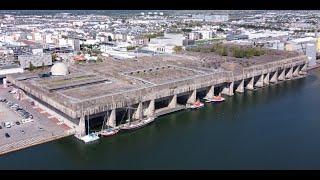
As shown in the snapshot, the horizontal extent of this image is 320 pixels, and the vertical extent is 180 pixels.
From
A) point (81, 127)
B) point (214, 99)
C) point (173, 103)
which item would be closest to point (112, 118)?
point (81, 127)

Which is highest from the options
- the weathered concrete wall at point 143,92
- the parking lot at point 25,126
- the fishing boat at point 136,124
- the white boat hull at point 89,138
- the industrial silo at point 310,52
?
the industrial silo at point 310,52

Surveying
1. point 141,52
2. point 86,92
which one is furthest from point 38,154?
point 141,52

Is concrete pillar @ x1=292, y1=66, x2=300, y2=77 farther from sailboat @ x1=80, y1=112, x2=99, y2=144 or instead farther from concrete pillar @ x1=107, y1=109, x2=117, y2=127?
sailboat @ x1=80, y1=112, x2=99, y2=144

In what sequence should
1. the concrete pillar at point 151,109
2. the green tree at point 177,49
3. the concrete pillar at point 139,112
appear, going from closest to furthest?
the concrete pillar at point 139,112
the concrete pillar at point 151,109
the green tree at point 177,49

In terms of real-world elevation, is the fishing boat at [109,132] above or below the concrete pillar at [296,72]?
below

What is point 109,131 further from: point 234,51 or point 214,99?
point 234,51

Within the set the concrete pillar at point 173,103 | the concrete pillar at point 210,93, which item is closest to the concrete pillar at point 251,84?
the concrete pillar at point 210,93

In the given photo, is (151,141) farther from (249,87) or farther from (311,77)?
(311,77)

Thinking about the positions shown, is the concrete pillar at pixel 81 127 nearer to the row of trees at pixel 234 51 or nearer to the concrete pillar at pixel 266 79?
the concrete pillar at pixel 266 79

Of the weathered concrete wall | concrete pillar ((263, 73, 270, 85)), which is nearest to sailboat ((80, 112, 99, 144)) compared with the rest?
the weathered concrete wall
